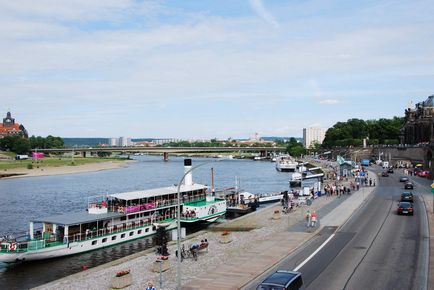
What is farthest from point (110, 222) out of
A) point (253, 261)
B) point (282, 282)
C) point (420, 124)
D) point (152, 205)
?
point (420, 124)

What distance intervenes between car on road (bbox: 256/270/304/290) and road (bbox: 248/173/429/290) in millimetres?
3035

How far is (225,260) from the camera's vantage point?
32500 mm

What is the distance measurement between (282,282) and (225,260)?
1146cm

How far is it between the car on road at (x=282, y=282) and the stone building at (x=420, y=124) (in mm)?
136619

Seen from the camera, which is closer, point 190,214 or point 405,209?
point 405,209

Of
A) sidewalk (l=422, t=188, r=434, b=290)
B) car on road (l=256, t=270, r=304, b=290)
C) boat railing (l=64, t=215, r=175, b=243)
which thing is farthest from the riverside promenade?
sidewalk (l=422, t=188, r=434, b=290)

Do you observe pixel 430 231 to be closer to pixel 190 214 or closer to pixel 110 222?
pixel 190 214

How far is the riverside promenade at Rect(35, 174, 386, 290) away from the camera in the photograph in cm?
2778

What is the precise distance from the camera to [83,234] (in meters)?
44.5

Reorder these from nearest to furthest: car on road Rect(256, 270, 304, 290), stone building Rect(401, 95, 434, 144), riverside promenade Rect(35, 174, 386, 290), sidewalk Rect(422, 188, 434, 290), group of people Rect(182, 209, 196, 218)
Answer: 1. car on road Rect(256, 270, 304, 290)
2. sidewalk Rect(422, 188, 434, 290)
3. riverside promenade Rect(35, 174, 386, 290)
4. group of people Rect(182, 209, 196, 218)
5. stone building Rect(401, 95, 434, 144)

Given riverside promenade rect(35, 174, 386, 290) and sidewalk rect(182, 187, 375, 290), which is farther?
riverside promenade rect(35, 174, 386, 290)

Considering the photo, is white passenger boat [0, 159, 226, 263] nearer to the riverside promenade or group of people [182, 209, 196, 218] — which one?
group of people [182, 209, 196, 218]

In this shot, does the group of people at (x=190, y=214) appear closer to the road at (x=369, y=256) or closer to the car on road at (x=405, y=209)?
the road at (x=369, y=256)

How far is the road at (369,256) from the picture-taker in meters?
25.9
